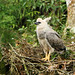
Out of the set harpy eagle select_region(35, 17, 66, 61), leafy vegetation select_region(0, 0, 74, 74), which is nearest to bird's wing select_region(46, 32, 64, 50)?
harpy eagle select_region(35, 17, 66, 61)

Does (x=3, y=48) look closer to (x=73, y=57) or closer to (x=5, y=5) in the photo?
(x=73, y=57)

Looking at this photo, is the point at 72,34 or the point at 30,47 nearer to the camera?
the point at 30,47

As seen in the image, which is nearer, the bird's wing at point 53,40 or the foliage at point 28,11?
the bird's wing at point 53,40

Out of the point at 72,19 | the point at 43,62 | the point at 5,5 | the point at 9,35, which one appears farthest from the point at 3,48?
the point at 5,5

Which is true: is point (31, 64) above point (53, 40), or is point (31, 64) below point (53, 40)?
below

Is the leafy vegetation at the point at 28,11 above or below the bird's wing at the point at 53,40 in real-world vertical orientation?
above

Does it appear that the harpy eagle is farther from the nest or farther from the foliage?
the foliage

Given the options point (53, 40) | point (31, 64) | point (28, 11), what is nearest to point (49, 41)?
point (53, 40)

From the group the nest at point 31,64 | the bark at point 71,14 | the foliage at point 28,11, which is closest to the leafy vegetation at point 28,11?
the foliage at point 28,11

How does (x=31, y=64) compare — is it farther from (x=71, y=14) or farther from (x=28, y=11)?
(x=28, y=11)

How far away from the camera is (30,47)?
3.73 m

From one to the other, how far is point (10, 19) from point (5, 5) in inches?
26.9

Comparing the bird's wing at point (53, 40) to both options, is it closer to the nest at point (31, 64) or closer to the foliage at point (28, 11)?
the nest at point (31, 64)

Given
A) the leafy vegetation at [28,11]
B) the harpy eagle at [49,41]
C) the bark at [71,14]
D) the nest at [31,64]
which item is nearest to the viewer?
the nest at [31,64]
